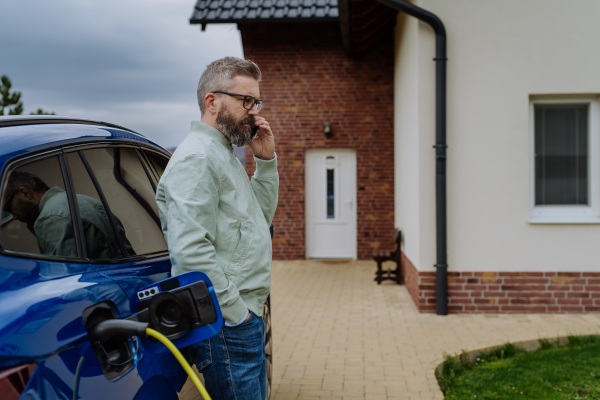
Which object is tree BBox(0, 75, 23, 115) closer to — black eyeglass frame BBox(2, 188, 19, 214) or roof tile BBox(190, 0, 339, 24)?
roof tile BBox(190, 0, 339, 24)

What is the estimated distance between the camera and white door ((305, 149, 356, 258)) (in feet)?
36.2

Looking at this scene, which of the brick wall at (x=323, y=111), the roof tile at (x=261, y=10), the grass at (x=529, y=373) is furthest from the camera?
the brick wall at (x=323, y=111)

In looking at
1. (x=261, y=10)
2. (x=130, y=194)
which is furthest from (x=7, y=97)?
(x=130, y=194)

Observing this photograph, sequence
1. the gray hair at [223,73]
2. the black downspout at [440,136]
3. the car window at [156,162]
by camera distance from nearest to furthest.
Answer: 1. the gray hair at [223,73]
2. the car window at [156,162]
3. the black downspout at [440,136]

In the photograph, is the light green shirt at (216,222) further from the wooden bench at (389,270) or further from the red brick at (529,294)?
the wooden bench at (389,270)

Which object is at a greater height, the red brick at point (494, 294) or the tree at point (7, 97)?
the tree at point (7, 97)

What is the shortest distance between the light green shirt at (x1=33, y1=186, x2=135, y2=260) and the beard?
552 millimetres

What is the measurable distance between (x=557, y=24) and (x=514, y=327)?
3324 millimetres

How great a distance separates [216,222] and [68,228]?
49 cm

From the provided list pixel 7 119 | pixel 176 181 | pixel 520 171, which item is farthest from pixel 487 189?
pixel 7 119

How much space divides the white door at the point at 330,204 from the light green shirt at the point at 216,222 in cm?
895

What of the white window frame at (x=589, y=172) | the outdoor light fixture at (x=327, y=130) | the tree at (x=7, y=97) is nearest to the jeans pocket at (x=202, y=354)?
the white window frame at (x=589, y=172)

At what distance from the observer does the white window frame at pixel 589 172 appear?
19.5 feet

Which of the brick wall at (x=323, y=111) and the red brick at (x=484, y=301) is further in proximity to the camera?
the brick wall at (x=323, y=111)
